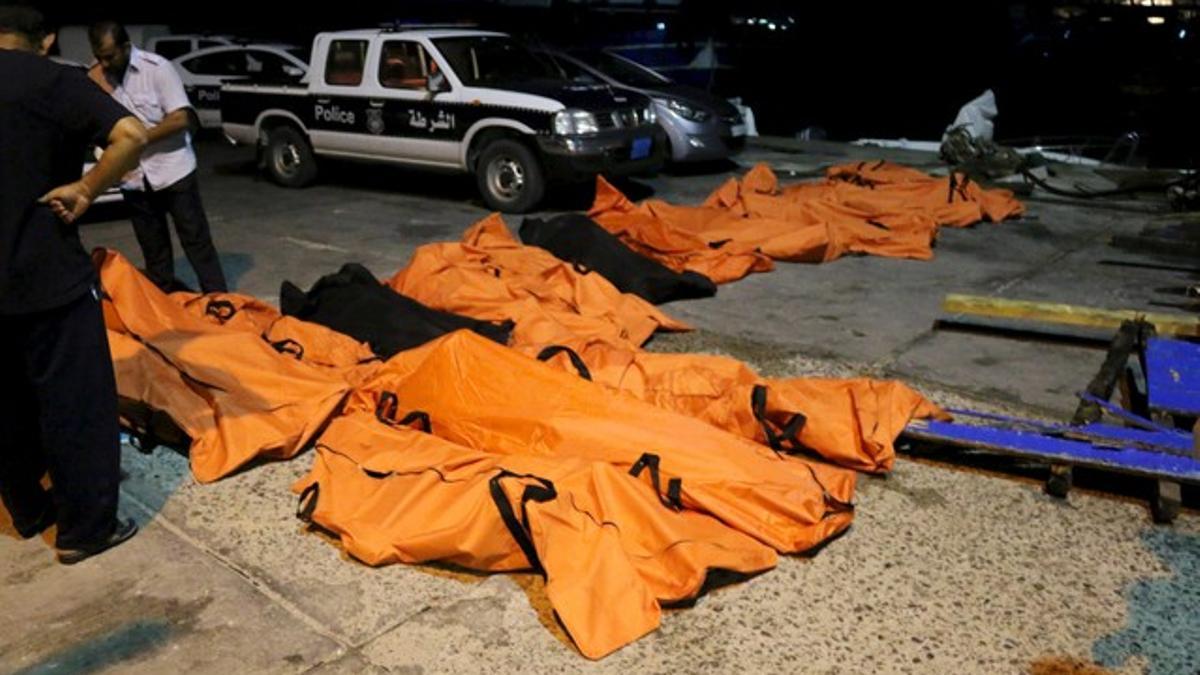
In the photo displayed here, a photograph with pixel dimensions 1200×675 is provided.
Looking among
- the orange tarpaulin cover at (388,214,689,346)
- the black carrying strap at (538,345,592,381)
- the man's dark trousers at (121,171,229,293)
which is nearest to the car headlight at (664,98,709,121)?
the orange tarpaulin cover at (388,214,689,346)

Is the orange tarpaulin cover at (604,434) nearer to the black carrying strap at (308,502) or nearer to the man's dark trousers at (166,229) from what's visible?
the black carrying strap at (308,502)

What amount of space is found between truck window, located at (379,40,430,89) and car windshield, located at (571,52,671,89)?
2.93 meters

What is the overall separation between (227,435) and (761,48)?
1988 cm

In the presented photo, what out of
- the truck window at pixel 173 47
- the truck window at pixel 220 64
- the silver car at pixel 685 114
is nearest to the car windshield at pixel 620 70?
the silver car at pixel 685 114

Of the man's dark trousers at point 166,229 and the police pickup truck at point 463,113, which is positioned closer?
the man's dark trousers at point 166,229

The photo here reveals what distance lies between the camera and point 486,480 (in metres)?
3.15

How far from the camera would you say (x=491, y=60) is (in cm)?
972

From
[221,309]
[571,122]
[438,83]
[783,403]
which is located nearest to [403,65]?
[438,83]

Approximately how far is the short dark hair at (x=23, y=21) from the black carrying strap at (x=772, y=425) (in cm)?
284

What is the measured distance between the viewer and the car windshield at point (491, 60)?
9.47m

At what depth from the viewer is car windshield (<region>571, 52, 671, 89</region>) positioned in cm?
1180

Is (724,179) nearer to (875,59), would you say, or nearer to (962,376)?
(962,376)

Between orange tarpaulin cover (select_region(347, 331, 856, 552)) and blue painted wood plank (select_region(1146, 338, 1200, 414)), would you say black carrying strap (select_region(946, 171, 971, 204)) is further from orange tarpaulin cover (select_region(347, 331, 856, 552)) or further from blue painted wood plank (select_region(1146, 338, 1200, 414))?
orange tarpaulin cover (select_region(347, 331, 856, 552))

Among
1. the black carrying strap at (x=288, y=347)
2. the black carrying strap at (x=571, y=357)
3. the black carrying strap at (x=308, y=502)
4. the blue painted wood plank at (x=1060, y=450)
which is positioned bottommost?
the black carrying strap at (x=308, y=502)
